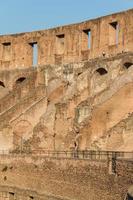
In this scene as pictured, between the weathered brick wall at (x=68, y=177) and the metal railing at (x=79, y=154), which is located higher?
the metal railing at (x=79, y=154)

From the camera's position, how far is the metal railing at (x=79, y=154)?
18.8m

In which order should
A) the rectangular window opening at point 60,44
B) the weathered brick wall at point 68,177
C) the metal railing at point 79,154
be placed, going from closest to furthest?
the weathered brick wall at point 68,177 → the metal railing at point 79,154 → the rectangular window opening at point 60,44

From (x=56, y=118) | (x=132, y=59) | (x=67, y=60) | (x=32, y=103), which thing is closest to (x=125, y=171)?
(x=56, y=118)

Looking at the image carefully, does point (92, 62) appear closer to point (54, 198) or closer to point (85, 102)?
point (85, 102)

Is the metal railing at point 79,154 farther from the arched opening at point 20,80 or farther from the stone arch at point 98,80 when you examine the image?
the arched opening at point 20,80

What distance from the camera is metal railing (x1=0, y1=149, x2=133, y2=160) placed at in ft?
61.6

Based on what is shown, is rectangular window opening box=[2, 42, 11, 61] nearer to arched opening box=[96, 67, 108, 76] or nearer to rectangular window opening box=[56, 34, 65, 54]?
rectangular window opening box=[56, 34, 65, 54]

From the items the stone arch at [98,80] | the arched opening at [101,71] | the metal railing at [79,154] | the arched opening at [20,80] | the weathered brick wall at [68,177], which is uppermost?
the arched opening at [20,80]

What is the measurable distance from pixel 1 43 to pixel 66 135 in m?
13.8

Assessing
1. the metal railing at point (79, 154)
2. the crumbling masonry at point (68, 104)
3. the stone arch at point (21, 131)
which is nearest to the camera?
the metal railing at point (79, 154)

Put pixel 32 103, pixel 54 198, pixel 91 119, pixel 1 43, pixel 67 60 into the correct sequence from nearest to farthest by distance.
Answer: pixel 54 198, pixel 91 119, pixel 32 103, pixel 67 60, pixel 1 43

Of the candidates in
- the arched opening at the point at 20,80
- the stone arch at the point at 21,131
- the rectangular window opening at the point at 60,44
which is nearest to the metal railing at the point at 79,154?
the stone arch at the point at 21,131

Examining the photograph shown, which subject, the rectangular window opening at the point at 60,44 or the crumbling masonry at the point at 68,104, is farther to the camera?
the rectangular window opening at the point at 60,44

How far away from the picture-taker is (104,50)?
30766 millimetres
